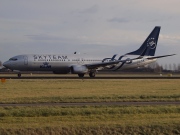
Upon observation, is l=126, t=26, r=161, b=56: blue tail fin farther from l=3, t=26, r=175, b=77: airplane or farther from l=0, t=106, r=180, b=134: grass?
l=0, t=106, r=180, b=134: grass

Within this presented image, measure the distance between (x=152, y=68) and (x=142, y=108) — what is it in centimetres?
13236

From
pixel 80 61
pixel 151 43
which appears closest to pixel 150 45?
pixel 151 43

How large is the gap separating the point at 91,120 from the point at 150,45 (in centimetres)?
5830

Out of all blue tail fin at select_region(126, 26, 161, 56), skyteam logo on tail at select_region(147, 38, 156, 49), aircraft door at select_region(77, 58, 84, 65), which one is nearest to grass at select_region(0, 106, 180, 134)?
aircraft door at select_region(77, 58, 84, 65)

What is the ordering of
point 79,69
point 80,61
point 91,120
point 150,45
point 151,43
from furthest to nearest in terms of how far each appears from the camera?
point 151,43
point 150,45
point 80,61
point 79,69
point 91,120

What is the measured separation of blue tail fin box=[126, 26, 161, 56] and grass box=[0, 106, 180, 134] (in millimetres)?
52819

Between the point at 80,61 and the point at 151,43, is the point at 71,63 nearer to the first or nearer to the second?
the point at 80,61

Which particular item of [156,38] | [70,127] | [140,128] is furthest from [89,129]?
[156,38]

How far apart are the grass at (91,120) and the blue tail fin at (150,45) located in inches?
2080

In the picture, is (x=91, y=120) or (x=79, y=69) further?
(x=79, y=69)

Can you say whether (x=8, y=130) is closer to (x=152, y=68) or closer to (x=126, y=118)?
(x=126, y=118)

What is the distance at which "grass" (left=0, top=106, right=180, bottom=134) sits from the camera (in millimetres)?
17812

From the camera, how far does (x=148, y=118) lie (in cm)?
2044

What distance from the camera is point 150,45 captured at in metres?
76.9
